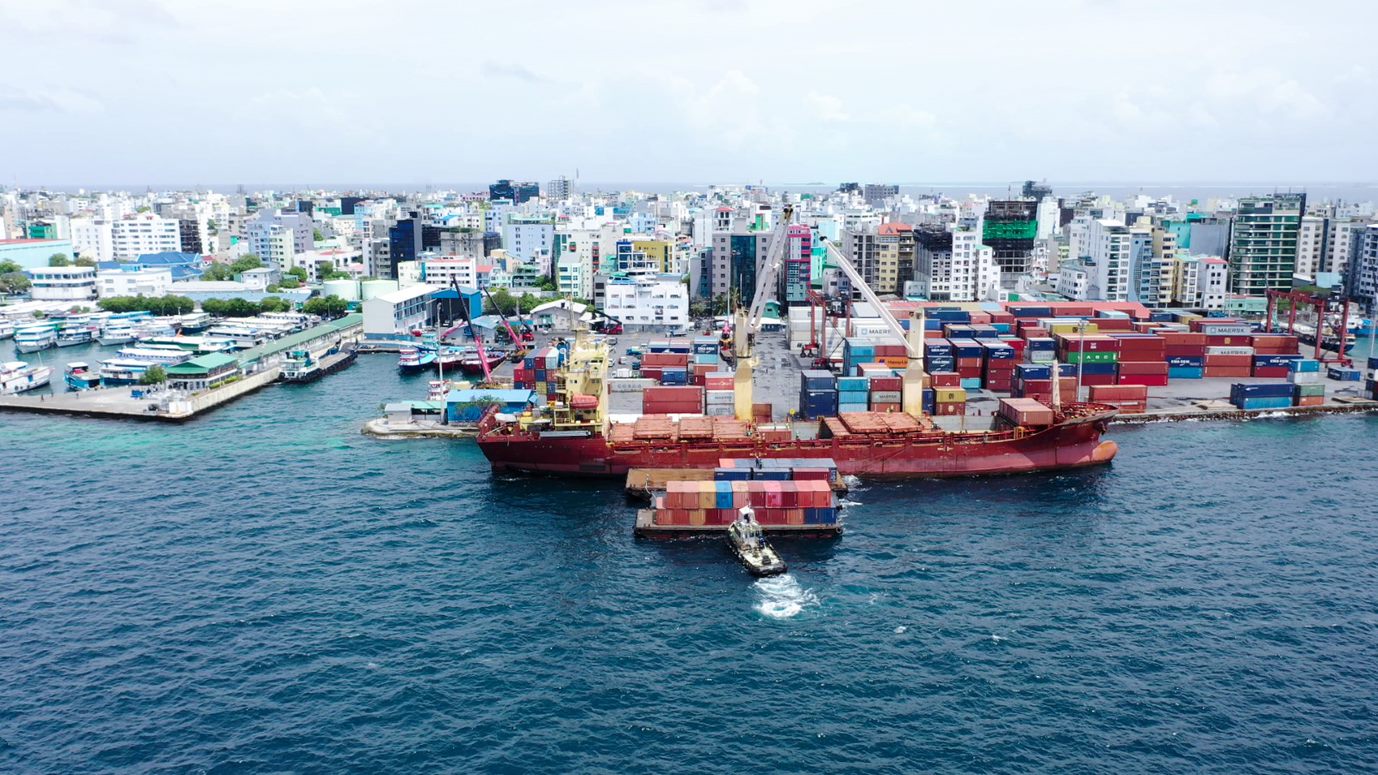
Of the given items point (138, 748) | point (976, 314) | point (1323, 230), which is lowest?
point (138, 748)

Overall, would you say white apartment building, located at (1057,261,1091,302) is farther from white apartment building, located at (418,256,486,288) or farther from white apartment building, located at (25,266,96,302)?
white apartment building, located at (25,266,96,302)

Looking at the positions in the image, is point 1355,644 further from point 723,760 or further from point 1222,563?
point 723,760

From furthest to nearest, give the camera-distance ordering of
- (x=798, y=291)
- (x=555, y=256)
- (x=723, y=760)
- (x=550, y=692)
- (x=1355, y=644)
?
(x=555, y=256) < (x=798, y=291) < (x=1355, y=644) < (x=550, y=692) < (x=723, y=760)

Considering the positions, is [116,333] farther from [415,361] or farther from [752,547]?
[752,547]

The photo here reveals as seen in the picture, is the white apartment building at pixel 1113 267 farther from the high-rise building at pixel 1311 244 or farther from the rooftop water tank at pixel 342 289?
the rooftop water tank at pixel 342 289

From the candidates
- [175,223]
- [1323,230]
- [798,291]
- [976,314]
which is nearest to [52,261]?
[175,223]

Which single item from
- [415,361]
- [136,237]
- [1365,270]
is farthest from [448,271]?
[1365,270]

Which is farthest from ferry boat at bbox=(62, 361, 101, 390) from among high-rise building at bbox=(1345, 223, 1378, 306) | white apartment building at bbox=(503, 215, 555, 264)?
high-rise building at bbox=(1345, 223, 1378, 306)
